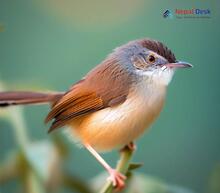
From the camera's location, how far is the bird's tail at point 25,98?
1.45 meters

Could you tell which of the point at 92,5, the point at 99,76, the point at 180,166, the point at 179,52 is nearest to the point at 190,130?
the point at 180,166

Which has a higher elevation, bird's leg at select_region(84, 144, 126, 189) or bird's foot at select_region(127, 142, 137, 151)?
bird's foot at select_region(127, 142, 137, 151)

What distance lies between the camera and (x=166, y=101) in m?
1.53

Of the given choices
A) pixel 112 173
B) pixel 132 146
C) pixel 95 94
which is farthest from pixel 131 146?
pixel 95 94

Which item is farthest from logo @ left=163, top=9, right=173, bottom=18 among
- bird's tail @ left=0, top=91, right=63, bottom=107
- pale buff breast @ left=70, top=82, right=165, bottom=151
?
bird's tail @ left=0, top=91, right=63, bottom=107

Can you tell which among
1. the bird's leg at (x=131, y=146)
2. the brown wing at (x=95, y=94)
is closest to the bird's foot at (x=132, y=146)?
the bird's leg at (x=131, y=146)

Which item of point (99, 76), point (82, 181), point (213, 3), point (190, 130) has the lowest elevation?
point (82, 181)

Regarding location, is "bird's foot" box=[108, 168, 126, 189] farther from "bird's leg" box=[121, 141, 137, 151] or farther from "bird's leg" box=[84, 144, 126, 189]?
"bird's leg" box=[121, 141, 137, 151]

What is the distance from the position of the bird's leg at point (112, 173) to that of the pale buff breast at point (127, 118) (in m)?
0.08

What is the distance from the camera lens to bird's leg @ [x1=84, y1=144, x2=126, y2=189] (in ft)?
4.60

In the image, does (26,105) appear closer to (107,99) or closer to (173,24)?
(107,99)

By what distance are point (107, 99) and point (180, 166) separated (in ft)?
1.29

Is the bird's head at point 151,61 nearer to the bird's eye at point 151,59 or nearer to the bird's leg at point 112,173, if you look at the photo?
the bird's eye at point 151,59

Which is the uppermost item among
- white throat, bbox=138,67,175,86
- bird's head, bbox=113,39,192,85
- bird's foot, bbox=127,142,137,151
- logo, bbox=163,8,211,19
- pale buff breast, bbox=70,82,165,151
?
logo, bbox=163,8,211,19
